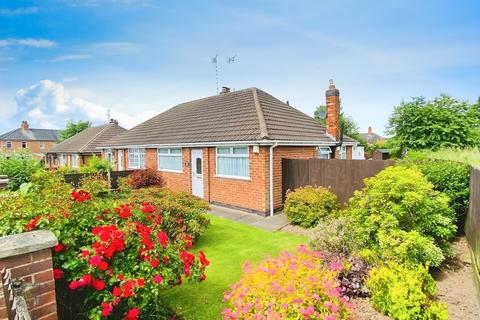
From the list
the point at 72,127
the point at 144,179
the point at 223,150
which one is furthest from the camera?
the point at 72,127

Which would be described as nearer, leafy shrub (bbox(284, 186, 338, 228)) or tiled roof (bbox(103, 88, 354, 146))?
leafy shrub (bbox(284, 186, 338, 228))

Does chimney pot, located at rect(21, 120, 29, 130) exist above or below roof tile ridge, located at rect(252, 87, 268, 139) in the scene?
above

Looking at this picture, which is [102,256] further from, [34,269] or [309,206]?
[309,206]

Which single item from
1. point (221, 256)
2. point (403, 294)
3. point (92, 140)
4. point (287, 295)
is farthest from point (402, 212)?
point (92, 140)

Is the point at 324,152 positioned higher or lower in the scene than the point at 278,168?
higher

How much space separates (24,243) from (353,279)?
4646mm

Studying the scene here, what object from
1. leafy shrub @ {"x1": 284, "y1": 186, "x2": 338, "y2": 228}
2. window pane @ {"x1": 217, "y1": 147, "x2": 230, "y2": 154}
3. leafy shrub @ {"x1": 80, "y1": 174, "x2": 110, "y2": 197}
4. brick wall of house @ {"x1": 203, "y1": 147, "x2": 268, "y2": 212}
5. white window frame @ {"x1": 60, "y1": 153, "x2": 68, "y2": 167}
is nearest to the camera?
leafy shrub @ {"x1": 80, "y1": 174, "x2": 110, "y2": 197}

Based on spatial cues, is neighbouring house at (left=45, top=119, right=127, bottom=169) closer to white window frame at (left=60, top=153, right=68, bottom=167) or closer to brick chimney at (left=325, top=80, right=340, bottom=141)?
white window frame at (left=60, top=153, right=68, bottom=167)

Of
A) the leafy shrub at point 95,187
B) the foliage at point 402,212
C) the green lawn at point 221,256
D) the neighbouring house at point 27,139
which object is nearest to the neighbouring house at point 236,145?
the green lawn at point 221,256

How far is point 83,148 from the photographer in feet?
93.2

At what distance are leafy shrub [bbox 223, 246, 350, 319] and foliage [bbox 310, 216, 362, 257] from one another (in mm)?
2370

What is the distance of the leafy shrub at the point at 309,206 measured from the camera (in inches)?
348

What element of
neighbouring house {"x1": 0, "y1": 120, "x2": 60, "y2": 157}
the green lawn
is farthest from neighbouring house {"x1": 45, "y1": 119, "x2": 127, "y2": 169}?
neighbouring house {"x1": 0, "y1": 120, "x2": 60, "y2": 157}

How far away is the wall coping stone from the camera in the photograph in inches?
83.0
